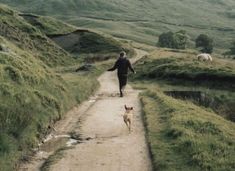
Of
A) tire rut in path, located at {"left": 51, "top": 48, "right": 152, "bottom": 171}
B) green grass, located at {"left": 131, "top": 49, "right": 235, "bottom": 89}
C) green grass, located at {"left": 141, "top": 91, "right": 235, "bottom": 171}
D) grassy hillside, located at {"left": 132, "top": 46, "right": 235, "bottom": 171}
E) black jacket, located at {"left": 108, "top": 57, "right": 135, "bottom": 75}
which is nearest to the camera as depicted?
green grass, located at {"left": 141, "top": 91, "right": 235, "bottom": 171}

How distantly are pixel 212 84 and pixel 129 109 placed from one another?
24984 mm

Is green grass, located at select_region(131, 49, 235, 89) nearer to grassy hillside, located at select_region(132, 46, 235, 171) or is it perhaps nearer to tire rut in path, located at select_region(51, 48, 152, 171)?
grassy hillside, located at select_region(132, 46, 235, 171)

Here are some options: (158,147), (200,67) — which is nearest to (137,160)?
(158,147)

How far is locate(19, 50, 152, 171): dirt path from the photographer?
1455 centimetres

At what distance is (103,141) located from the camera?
17641 mm

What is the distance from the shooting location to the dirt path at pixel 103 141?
14.5 metres

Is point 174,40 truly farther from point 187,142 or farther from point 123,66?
point 187,142

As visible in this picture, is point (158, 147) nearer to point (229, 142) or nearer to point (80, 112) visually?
point (229, 142)

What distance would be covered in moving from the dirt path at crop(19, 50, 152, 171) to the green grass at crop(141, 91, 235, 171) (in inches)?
18.4

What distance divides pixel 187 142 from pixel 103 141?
324cm

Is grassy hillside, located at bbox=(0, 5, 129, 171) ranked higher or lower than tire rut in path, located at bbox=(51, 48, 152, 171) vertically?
higher

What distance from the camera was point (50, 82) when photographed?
2547 centimetres

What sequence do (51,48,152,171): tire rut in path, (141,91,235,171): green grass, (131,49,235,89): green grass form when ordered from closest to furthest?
(141,91,235,171): green grass
(51,48,152,171): tire rut in path
(131,49,235,89): green grass

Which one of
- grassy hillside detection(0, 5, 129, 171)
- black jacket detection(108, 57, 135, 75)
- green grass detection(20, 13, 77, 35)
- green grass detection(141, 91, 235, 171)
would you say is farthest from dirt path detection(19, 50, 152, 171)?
green grass detection(20, 13, 77, 35)
